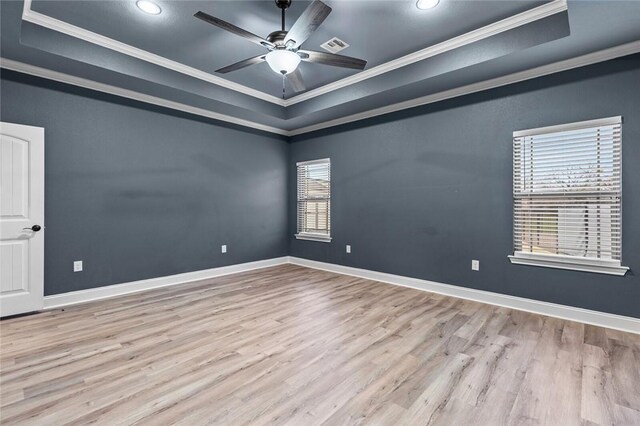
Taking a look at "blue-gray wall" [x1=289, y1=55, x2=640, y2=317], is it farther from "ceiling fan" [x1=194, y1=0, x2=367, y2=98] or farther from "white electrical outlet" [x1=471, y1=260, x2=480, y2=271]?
"ceiling fan" [x1=194, y1=0, x2=367, y2=98]

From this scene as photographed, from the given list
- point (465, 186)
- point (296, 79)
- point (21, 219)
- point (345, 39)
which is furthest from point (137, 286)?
point (465, 186)

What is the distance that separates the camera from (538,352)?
242 cm

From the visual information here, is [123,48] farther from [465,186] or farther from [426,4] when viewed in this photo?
[465,186]

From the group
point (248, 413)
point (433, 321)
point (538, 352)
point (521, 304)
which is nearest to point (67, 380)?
point (248, 413)

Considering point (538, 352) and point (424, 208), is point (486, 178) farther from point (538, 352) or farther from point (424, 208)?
point (538, 352)

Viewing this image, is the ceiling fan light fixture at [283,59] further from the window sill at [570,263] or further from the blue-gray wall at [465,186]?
the window sill at [570,263]

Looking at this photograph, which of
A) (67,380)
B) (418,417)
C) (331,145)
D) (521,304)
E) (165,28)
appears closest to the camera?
(418,417)

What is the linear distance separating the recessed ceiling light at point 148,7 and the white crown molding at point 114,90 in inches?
60.0

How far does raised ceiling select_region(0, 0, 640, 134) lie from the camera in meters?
2.62

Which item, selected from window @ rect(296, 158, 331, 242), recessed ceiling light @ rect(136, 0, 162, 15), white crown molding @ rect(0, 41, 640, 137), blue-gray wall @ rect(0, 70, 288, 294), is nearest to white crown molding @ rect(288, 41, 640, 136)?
white crown molding @ rect(0, 41, 640, 137)

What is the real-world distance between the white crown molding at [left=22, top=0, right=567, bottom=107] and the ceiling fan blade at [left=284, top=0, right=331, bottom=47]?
1.70 meters

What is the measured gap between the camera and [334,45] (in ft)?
10.7

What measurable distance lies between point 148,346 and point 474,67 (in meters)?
4.12

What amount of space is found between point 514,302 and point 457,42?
296cm
